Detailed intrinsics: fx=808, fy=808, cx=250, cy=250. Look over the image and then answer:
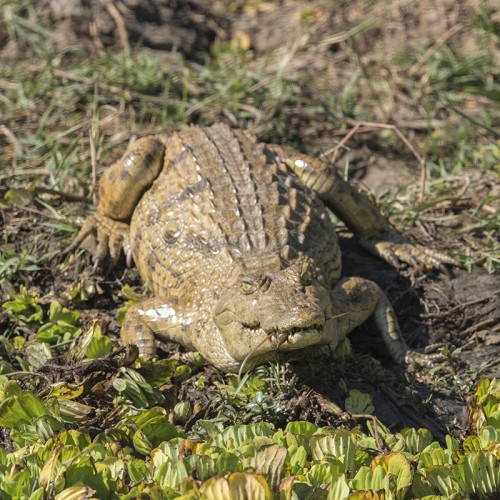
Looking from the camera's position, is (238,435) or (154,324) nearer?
(238,435)

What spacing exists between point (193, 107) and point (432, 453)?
4.36m

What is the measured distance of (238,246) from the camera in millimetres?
4500

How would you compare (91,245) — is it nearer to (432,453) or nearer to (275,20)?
(432,453)

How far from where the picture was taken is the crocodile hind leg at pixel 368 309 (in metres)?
4.53

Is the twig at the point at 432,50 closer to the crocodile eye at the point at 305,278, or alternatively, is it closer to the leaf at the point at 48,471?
the crocodile eye at the point at 305,278

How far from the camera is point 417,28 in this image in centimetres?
873

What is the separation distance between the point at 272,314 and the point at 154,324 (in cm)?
101

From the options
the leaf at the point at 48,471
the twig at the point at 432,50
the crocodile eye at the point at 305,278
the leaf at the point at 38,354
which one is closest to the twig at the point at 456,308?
the crocodile eye at the point at 305,278

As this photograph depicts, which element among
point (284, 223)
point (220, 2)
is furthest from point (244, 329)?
point (220, 2)

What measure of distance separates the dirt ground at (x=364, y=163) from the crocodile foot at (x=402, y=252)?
0.07 m

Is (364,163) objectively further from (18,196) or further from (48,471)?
(48,471)

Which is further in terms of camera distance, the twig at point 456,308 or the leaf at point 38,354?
the twig at point 456,308

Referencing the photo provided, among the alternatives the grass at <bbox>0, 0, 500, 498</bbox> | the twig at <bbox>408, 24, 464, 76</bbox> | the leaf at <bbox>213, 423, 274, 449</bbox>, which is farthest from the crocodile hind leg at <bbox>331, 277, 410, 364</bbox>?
the twig at <bbox>408, 24, 464, 76</bbox>

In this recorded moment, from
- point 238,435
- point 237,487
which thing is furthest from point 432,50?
point 237,487
